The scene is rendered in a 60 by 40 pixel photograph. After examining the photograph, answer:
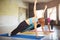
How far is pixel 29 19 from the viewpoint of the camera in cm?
254

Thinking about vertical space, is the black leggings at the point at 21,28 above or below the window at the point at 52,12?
below

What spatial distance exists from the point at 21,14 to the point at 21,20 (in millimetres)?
109

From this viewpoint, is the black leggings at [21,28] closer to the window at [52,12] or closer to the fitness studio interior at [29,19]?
the fitness studio interior at [29,19]

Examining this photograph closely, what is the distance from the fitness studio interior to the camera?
2523 millimetres

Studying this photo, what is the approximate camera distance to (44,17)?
2.56 m

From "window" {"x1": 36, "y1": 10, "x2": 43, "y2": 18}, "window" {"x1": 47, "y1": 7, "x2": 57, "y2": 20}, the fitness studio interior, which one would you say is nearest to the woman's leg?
the fitness studio interior

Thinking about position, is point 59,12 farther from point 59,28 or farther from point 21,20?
point 21,20

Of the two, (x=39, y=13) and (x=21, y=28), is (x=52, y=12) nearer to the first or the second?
(x=39, y=13)

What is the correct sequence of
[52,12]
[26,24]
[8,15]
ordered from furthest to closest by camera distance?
[8,15]
[52,12]
[26,24]

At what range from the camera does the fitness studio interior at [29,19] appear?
2523mm

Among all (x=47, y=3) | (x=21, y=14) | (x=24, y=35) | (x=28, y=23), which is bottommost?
(x=24, y=35)

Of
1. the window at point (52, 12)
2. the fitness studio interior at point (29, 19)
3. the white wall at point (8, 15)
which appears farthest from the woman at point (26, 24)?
the window at point (52, 12)

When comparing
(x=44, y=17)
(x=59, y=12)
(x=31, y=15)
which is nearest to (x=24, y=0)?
(x=31, y=15)

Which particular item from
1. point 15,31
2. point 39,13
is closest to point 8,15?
point 15,31
